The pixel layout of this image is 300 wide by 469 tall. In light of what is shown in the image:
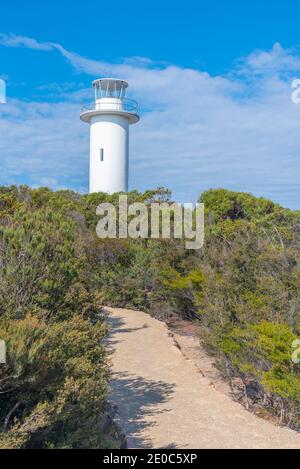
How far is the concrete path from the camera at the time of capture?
24.6 ft

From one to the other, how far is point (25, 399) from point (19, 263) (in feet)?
8.98

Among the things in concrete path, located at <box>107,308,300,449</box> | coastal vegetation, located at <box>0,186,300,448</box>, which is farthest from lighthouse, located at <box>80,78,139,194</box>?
concrete path, located at <box>107,308,300,449</box>

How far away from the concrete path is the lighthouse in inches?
650

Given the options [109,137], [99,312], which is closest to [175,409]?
[99,312]

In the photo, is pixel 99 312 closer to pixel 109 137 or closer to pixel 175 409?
pixel 175 409

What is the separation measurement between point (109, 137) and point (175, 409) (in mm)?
21899

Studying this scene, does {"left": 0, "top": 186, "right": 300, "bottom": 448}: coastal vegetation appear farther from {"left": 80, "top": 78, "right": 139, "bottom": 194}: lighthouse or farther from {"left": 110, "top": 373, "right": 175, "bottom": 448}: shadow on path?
{"left": 80, "top": 78, "right": 139, "bottom": 194}: lighthouse

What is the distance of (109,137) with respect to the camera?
2875 cm

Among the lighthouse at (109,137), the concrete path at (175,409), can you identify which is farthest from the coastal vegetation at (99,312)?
the lighthouse at (109,137)

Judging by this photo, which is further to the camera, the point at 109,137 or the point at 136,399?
the point at 109,137

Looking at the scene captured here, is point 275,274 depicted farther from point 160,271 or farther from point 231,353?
point 160,271

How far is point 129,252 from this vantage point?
1944 cm
